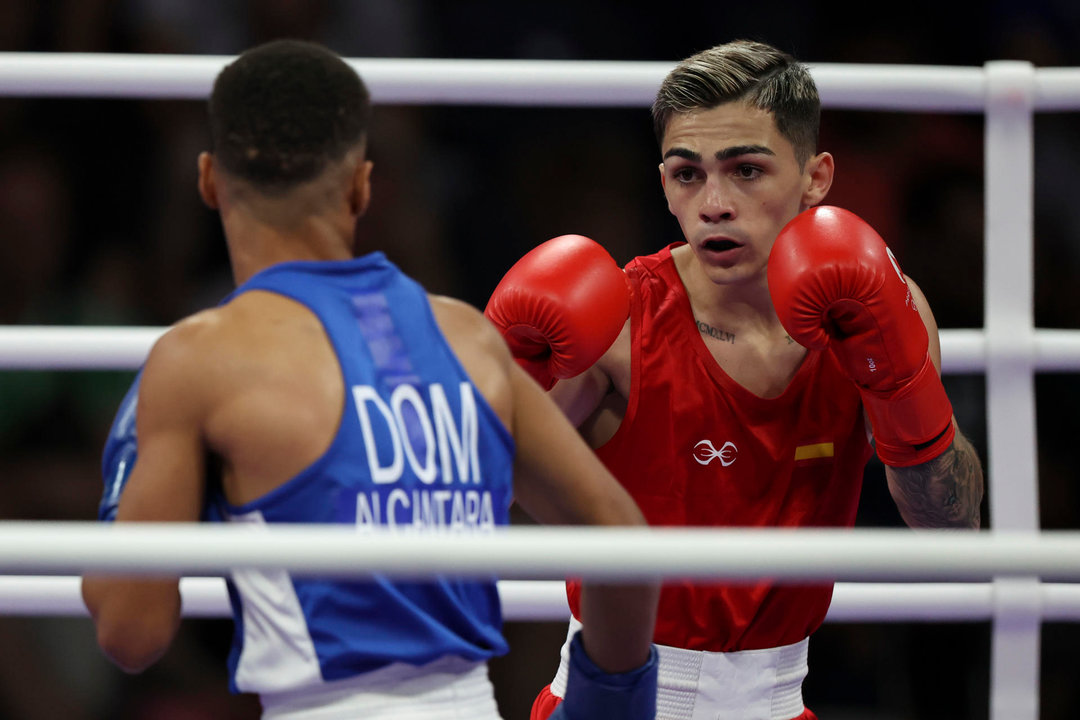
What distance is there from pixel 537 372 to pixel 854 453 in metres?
0.53

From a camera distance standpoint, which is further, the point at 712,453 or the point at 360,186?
the point at 712,453

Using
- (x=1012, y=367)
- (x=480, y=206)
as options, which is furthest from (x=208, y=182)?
(x=480, y=206)

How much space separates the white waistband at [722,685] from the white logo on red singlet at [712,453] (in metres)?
0.29

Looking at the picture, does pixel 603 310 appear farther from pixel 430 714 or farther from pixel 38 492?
pixel 38 492

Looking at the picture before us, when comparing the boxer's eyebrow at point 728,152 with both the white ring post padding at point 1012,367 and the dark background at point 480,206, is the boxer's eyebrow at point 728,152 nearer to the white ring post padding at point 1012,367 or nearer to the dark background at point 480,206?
the white ring post padding at point 1012,367

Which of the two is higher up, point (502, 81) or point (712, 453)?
point (502, 81)

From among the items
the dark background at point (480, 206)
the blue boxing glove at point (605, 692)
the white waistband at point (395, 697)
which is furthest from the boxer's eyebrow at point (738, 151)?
the dark background at point (480, 206)

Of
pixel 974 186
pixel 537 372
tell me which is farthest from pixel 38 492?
pixel 974 186

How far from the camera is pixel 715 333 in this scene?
2.00m

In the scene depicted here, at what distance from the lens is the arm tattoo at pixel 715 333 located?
1.99 meters

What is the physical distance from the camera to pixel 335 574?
0.94 metres

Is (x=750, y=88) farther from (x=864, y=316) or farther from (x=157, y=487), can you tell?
(x=157, y=487)

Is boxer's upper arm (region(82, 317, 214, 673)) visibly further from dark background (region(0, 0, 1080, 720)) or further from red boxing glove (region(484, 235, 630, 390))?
dark background (region(0, 0, 1080, 720))

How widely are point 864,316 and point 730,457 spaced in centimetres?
30
